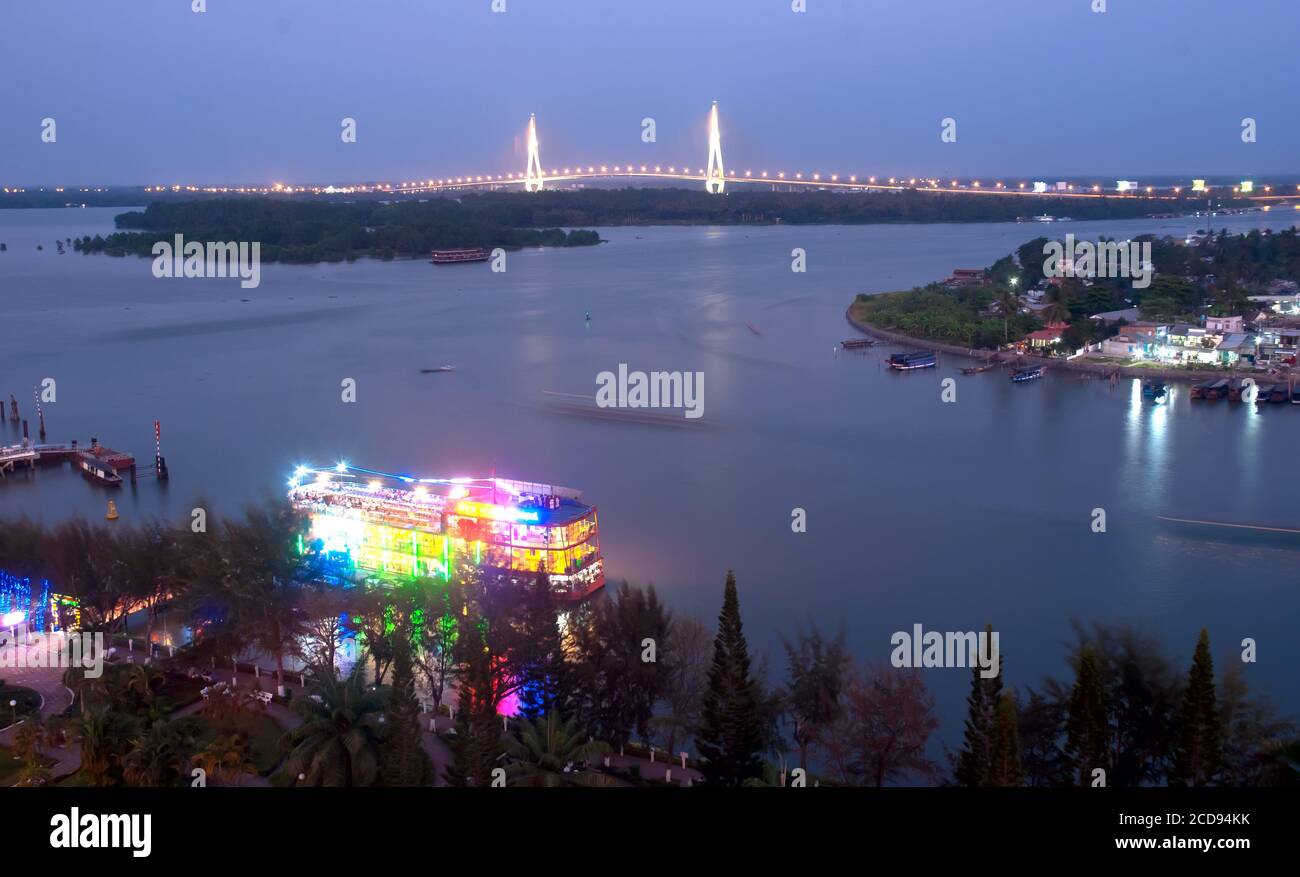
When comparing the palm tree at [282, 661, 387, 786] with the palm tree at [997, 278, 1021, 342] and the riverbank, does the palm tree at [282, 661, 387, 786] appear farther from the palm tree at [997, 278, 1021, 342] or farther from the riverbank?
the palm tree at [997, 278, 1021, 342]

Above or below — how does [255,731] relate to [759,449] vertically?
below

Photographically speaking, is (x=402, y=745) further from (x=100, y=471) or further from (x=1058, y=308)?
(x=1058, y=308)

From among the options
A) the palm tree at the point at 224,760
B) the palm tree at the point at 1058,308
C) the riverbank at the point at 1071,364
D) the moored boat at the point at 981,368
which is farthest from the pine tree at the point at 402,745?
the palm tree at the point at 1058,308

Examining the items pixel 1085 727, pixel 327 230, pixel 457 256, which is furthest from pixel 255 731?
pixel 327 230

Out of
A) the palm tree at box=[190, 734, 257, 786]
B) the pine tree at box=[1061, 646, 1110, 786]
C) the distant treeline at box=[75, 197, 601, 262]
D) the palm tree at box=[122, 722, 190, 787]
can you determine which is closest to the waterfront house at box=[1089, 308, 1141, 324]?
the pine tree at box=[1061, 646, 1110, 786]

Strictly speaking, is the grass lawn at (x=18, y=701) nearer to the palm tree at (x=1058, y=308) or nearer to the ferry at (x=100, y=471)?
the ferry at (x=100, y=471)
